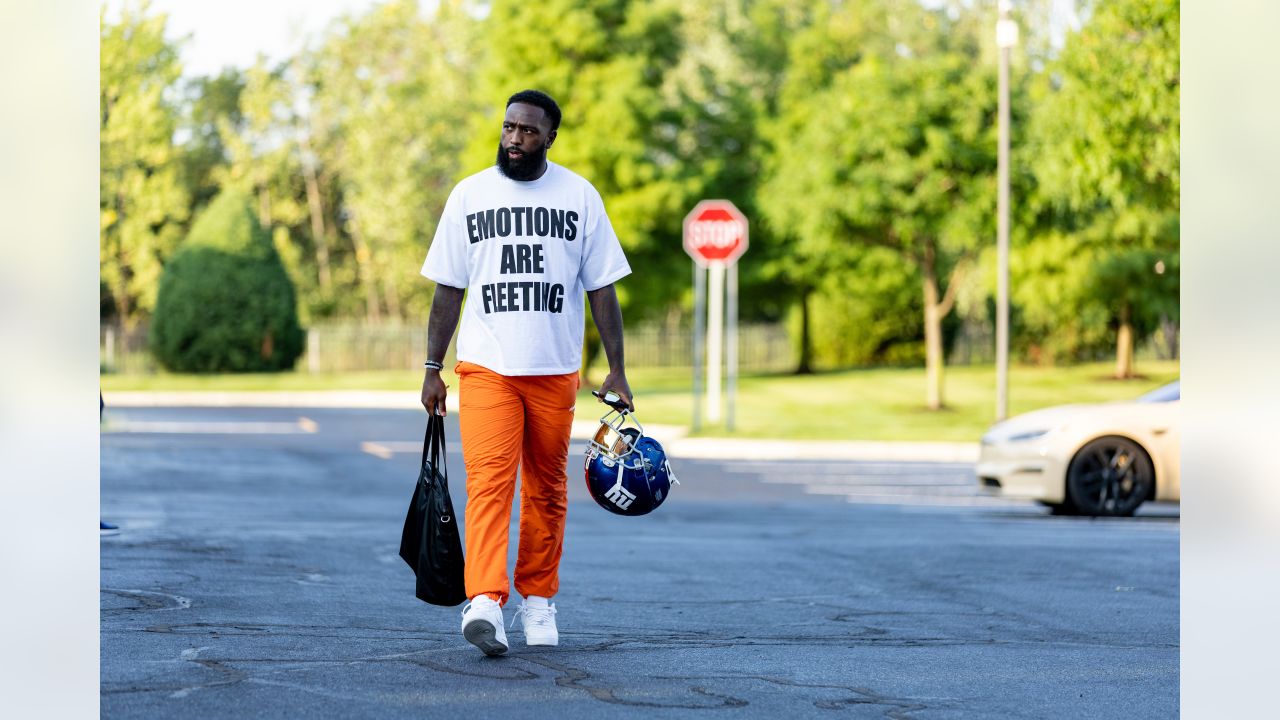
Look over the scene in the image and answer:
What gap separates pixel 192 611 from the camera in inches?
273

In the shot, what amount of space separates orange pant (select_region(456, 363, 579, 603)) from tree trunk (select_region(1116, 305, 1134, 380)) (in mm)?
33966

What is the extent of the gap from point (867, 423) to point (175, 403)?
42.4ft

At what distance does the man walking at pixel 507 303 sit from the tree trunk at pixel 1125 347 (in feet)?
112

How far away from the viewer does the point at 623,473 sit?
248 inches

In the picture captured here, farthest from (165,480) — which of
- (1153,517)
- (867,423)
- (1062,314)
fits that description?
(1062,314)

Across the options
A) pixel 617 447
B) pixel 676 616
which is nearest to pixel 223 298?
pixel 676 616

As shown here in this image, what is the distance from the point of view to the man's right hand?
19.7 ft

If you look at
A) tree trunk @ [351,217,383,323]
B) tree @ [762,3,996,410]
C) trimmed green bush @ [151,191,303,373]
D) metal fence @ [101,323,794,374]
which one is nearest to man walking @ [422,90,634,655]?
tree @ [762,3,996,410]

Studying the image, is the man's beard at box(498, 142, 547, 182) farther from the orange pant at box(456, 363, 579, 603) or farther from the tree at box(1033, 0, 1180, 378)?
the tree at box(1033, 0, 1180, 378)

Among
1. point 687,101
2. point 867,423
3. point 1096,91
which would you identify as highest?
point 687,101

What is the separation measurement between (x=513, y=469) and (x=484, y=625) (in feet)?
2.04

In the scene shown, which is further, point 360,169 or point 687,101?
point 360,169
